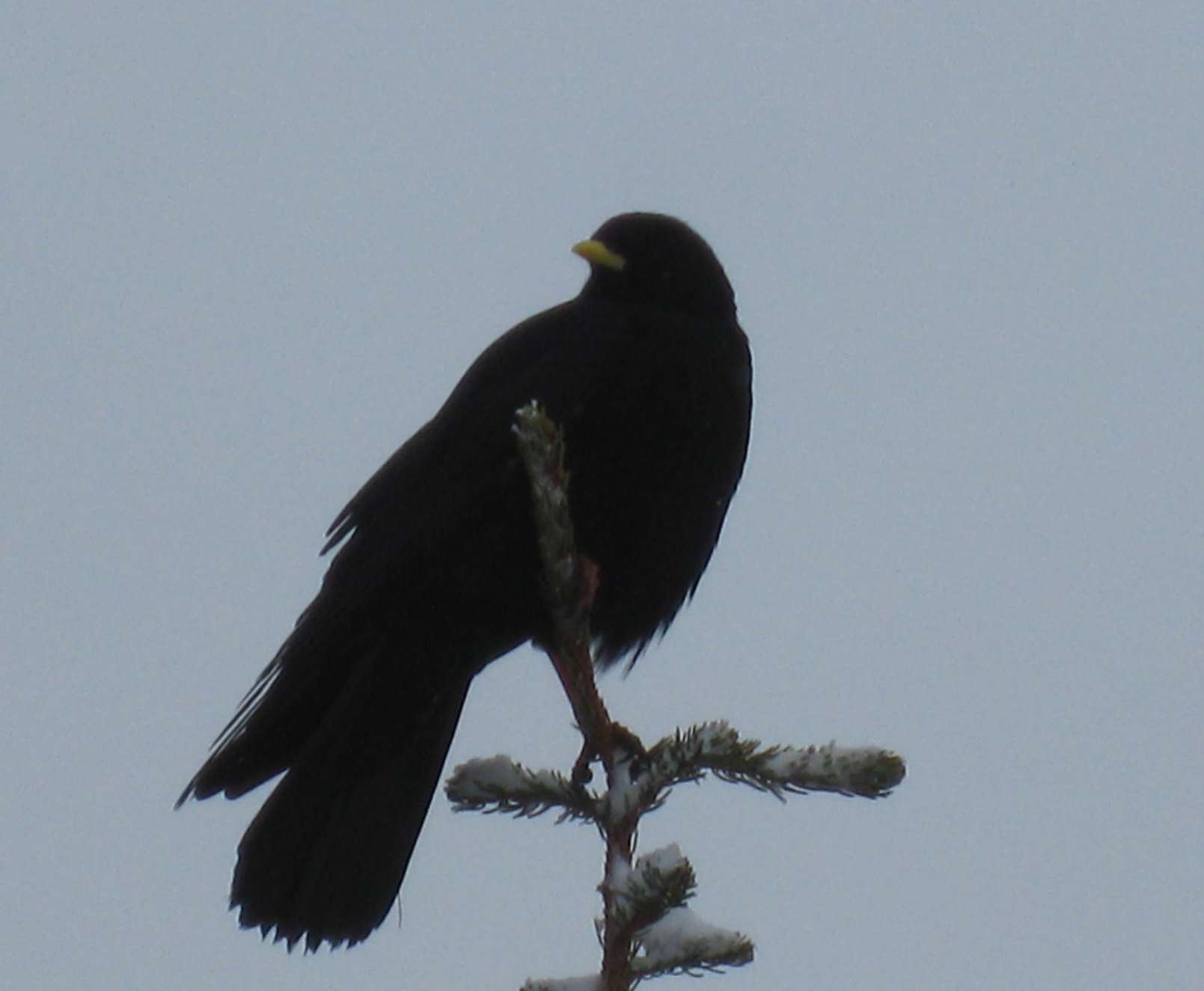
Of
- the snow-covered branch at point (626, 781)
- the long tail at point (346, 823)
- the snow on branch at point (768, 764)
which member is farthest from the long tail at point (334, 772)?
the snow on branch at point (768, 764)

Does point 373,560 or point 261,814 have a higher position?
point 373,560

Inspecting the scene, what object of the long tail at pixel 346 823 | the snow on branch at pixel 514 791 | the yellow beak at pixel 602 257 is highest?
the yellow beak at pixel 602 257

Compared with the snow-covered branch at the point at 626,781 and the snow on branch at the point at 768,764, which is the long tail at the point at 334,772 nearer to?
the snow-covered branch at the point at 626,781

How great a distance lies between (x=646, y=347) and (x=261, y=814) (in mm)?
1358

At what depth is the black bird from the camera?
10.4ft

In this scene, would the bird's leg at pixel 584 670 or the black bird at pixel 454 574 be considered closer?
the bird's leg at pixel 584 670

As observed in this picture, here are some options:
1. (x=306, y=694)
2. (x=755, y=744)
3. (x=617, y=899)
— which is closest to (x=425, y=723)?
(x=306, y=694)

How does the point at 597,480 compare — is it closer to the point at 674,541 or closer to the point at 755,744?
the point at 674,541

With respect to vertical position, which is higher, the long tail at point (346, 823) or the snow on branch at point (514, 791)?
the long tail at point (346, 823)

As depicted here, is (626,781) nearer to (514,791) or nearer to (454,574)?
(514,791)

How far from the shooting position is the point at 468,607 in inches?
140

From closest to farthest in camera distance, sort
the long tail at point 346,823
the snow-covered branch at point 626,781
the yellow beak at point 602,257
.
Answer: the snow-covered branch at point 626,781, the long tail at point 346,823, the yellow beak at point 602,257

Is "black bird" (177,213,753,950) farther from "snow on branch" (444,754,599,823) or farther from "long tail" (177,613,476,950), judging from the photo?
"snow on branch" (444,754,599,823)

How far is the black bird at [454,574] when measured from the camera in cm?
318
